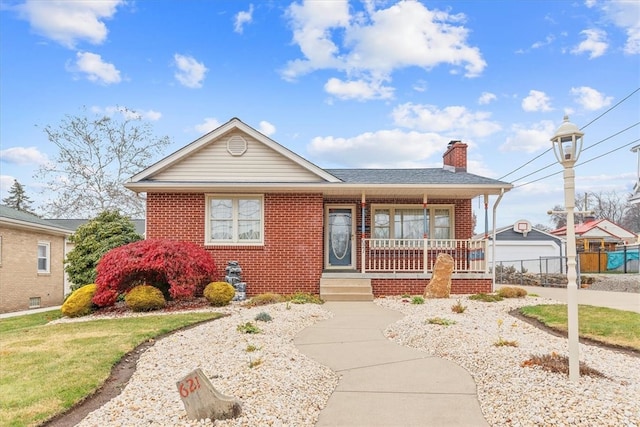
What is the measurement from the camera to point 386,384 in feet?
16.6

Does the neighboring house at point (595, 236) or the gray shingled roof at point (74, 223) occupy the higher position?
the gray shingled roof at point (74, 223)

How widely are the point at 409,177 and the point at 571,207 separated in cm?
1013

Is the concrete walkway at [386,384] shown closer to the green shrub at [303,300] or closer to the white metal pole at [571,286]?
the white metal pole at [571,286]

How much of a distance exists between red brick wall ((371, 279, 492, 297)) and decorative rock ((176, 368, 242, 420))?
10.1 meters

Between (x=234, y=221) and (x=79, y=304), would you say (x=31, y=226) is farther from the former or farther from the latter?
(x=234, y=221)

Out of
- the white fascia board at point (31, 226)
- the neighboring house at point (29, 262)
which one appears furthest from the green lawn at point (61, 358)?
the neighboring house at point (29, 262)

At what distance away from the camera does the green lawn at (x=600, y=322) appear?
7.66 meters

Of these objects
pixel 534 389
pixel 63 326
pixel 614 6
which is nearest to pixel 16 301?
pixel 63 326

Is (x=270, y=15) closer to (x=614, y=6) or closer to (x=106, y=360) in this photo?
(x=614, y=6)

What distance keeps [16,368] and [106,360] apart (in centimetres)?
113

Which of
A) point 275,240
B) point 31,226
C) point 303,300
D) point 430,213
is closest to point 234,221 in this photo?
point 275,240

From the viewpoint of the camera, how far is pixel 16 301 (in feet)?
57.4

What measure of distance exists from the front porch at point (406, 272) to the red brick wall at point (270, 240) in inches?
30.3

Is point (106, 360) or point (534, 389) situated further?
point (106, 360)
